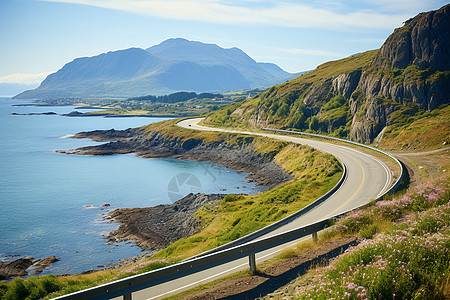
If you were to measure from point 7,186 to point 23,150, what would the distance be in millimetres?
48994

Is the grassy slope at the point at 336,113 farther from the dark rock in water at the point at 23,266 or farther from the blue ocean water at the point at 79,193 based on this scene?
the dark rock in water at the point at 23,266

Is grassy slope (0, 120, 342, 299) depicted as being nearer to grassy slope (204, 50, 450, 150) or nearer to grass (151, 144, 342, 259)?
grass (151, 144, 342, 259)

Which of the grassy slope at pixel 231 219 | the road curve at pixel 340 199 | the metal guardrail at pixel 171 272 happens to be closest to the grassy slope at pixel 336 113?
the road curve at pixel 340 199

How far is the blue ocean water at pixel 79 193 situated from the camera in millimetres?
36219

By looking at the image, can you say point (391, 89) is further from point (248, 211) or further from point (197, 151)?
point (197, 151)

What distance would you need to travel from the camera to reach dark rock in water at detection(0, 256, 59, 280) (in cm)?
3106

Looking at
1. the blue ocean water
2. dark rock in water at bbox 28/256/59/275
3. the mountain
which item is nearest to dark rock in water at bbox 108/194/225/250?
the blue ocean water

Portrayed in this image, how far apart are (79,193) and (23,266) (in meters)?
29.0

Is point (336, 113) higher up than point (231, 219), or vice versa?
point (336, 113)

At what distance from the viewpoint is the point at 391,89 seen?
62.8 m

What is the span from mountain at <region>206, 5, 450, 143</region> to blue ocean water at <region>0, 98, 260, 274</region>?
81.3ft

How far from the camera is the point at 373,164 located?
140 feet

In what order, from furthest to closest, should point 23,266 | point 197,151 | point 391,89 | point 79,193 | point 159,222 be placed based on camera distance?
point 197,151 → point 391,89 → point 79,193 → point 159,222 → point 23,266

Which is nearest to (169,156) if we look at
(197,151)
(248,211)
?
(197,151)
